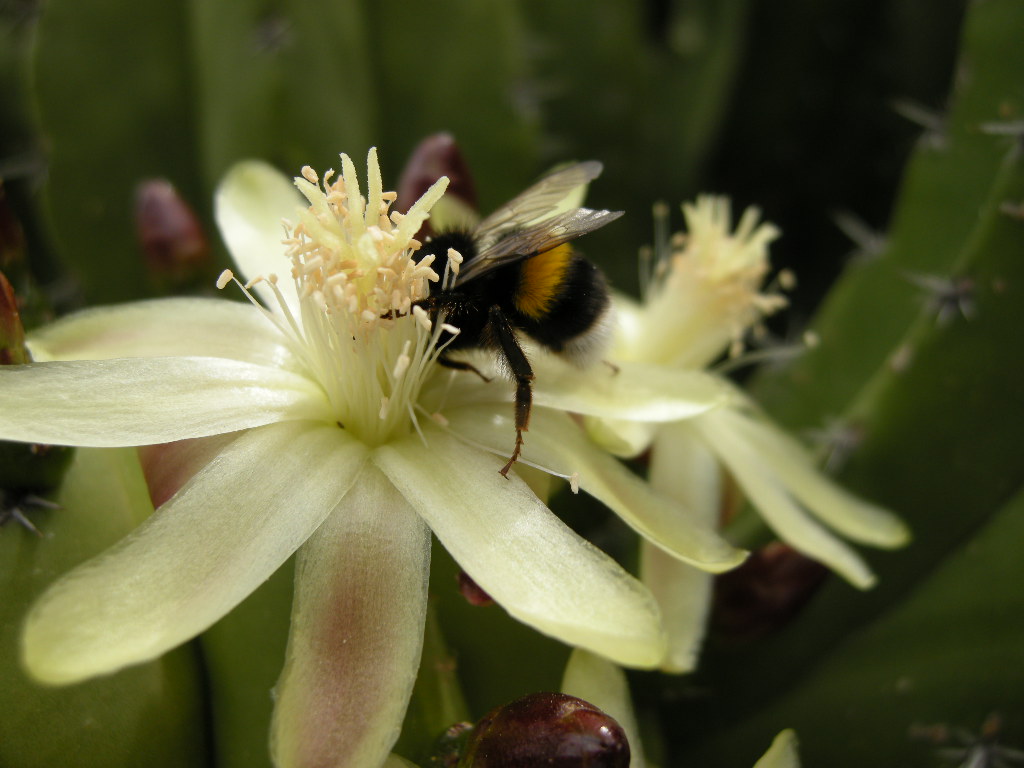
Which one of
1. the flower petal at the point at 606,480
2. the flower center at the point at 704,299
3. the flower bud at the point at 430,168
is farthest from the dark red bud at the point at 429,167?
the flower center at the point at 704,299

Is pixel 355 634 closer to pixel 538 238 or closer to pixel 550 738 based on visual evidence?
pixel 550 738

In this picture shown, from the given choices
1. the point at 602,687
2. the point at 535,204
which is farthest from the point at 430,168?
the point at 602,687

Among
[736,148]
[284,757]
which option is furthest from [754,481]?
[736,148]

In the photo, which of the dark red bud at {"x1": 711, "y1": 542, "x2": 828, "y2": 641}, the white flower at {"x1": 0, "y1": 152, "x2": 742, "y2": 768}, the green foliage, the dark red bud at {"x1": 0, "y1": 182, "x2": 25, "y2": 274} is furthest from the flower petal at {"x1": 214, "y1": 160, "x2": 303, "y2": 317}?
the green foliage

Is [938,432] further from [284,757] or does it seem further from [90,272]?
[90,272]

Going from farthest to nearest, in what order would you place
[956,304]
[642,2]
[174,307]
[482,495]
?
[642,2] < [956,304] < [174,307] < [482,495]

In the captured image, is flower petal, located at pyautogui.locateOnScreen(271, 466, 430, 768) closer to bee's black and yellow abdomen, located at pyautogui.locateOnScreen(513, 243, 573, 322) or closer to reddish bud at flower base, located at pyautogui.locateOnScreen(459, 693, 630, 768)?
reddish bud at flower base, located at pyautogui.locateOnScreen(459, 693, 630, 768)
